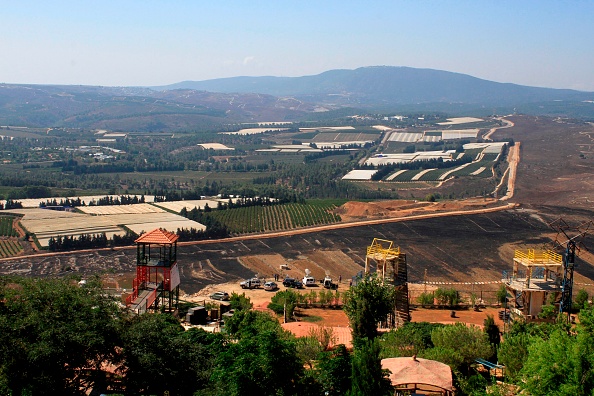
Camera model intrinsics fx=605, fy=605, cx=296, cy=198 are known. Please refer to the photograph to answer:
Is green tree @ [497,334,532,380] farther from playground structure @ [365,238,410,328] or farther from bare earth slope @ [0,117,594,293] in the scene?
bare earth slope @ [0,117,594,293]

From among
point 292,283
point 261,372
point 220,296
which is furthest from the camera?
point 292,283

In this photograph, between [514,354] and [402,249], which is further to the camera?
[402,249]

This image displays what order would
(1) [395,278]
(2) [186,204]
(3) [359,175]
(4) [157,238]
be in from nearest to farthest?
(4) [157,238] < (1) [395,278] < (2) [186,204] < (3) [359,175]

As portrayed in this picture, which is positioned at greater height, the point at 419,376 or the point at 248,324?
the point at 419,376

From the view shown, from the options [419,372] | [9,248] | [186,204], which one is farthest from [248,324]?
[186,204]

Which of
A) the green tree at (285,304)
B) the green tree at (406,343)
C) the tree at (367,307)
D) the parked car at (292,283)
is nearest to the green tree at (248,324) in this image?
the tree at (367,307)

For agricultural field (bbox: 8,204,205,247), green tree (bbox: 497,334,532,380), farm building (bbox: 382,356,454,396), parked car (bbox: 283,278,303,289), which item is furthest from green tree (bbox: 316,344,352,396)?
agricultural field (bbox: 8,204,205,247)

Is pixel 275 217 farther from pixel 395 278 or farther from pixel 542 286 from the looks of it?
pixel 542 286

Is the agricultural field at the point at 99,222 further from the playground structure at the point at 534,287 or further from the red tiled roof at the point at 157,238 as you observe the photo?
the playground structure at the point at 534,287

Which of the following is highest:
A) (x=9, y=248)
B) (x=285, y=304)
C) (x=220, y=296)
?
(x=285, y=304)
